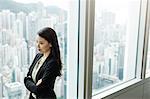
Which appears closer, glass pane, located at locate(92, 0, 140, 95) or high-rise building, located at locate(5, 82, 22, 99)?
high-rise building, located at locate(5, 82, 22, 99)

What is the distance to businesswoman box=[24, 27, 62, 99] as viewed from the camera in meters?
1.58

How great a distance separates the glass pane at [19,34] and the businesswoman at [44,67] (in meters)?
0.05

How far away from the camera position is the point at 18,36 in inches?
61.4

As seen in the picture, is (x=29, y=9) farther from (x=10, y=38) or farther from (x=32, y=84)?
(x=32, y=84)

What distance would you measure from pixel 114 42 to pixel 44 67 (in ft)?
3.57

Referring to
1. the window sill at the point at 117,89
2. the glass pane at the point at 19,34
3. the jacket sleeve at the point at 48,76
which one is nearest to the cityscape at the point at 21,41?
the glass pane at the point at 19,34

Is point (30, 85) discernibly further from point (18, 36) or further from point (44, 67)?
point (18, 36)

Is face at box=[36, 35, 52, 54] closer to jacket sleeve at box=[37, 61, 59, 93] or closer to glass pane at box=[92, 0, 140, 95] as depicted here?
jacket sleeve at box=[37, 61, 59, 93]

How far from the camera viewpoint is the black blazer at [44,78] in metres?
1.58

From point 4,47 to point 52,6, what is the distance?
0.48m

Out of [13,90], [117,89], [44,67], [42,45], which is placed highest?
[42,45]

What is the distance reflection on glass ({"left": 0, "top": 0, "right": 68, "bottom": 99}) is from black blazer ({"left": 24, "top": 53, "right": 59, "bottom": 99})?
0.14 feet

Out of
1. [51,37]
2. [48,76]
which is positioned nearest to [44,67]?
[48,76]

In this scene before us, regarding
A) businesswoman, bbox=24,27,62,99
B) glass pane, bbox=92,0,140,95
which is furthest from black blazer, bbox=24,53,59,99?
glass pane, bbox=92,0,140,95
